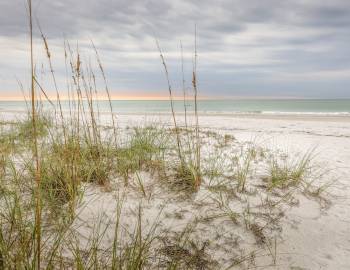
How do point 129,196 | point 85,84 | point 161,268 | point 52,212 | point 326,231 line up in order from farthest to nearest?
1. point 85,84
2. point 129,196
3. point 326,231
4. point 52,212
5. point 161,268

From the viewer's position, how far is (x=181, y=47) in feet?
8.44

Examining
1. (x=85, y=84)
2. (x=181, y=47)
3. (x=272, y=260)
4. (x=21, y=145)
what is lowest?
(x=272, y=260)

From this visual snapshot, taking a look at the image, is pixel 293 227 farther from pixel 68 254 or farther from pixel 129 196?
pixel 68 254

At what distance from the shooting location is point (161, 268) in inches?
68.7

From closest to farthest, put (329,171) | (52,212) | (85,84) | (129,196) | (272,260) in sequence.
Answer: (272,260) → (52,212) → (129,196) → (85,84) → (329,171)

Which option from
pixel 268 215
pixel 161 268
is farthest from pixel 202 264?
pixel 268 215

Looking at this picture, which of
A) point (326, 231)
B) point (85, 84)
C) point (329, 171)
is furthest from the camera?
point (329, 171)

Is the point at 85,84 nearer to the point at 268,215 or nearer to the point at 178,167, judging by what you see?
the point at 178,167

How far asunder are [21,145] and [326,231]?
338 centimetres

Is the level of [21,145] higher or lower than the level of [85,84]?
lower

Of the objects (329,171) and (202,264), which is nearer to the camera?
(202,264)

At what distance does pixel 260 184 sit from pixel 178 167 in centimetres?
78

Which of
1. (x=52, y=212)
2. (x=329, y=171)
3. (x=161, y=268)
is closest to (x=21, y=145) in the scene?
(x=52, y=212)

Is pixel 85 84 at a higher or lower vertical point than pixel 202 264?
higher
